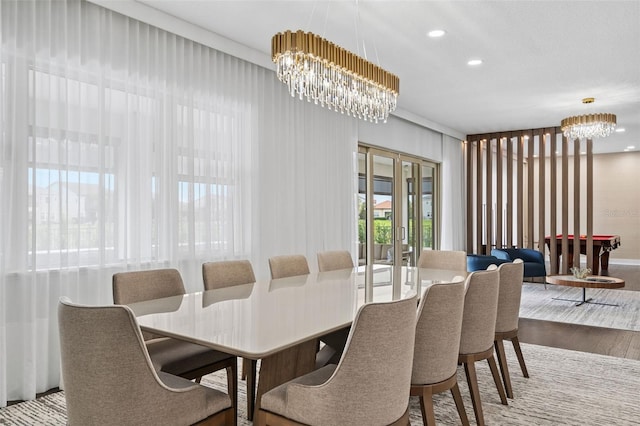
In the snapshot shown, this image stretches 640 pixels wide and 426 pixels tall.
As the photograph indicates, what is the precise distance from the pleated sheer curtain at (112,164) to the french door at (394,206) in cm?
189

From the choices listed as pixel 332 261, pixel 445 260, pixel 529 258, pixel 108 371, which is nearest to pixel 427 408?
pixel 108 371

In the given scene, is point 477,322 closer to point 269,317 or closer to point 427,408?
point 427,408

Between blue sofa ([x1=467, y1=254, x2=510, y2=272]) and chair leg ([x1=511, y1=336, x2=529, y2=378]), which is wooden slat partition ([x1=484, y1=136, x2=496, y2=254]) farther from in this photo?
chair leg ([x1=511, y1=336, x2=529, y2=378])

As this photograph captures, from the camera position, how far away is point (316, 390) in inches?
66.1

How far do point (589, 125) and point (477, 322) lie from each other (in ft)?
15.9

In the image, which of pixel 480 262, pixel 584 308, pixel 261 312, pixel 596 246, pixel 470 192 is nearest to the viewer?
pixel 261 312

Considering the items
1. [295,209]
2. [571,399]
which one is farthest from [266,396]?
[295,209]

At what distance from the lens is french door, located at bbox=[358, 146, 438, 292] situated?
670cm

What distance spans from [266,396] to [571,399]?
2249mm

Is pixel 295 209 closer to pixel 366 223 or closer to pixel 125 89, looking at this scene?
pixel 366 223

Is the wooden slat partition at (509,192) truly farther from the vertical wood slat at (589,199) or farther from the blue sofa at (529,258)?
the vertical wood slat at (589,199)

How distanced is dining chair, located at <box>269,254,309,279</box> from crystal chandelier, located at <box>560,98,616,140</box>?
4612 millimetres

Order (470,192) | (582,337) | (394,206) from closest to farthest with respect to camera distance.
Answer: (582,337), (394,206), (470,192)

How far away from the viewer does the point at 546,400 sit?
9.95ft
